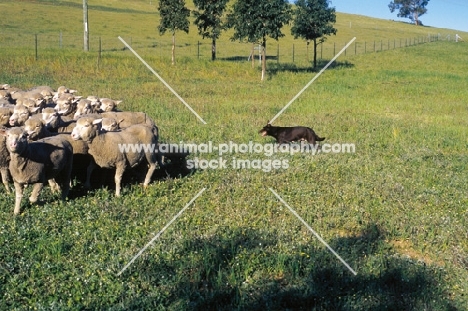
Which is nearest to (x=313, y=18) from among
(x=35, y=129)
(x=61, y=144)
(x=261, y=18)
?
(x=261, y=18)

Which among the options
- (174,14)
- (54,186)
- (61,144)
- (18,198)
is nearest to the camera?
(18,198)

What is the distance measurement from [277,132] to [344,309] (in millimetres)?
8010

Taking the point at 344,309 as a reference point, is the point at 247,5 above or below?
above

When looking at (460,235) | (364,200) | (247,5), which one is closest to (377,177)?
(364,200)

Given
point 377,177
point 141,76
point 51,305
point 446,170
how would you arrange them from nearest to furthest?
point 51,305 < point 377,177 < point 446,170 < point 141,76

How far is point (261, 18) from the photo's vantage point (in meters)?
33.1

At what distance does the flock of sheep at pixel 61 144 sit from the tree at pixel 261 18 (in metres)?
22.3

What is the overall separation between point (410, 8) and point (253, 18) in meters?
108

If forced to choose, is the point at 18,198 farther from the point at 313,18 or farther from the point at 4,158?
the point at 313,18

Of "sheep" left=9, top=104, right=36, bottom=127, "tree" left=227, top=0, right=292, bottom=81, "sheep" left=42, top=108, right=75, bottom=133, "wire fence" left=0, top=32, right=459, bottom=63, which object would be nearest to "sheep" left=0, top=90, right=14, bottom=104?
"sheep" left=9, top=104, right=36, bottom=127

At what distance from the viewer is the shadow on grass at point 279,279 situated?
5996 millimetres

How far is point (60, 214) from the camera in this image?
827 cm

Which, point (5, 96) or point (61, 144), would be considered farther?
point (5, 96)

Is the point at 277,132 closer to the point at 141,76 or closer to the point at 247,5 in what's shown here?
the point at 141,76
